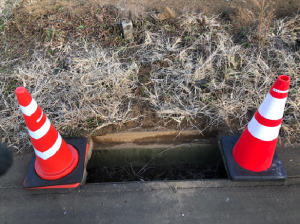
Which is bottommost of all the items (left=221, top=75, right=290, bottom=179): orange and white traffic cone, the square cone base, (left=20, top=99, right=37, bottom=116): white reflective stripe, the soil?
the soil

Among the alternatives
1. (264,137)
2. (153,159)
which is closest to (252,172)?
(264,137)

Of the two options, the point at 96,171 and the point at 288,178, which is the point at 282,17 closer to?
the point at 288,178

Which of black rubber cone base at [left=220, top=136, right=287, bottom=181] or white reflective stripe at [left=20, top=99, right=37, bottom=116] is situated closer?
white reflective stripe at [left=20, top=99, right=37, bottom=116]

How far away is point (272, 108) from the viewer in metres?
1.73

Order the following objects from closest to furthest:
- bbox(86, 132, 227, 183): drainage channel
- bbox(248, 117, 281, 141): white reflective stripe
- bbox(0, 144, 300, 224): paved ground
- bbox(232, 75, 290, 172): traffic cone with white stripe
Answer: bbox(232, 75, 290, 172): traffic cone with white stripe, bbox(248, 117, 281, 141): white reflective stripe, bbox(0, 144, 300, 224): paved ground, bbox(86, 132, 227, 183): drainage channel

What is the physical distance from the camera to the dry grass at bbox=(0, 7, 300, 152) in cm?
254

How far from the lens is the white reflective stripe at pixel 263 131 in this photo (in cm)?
184

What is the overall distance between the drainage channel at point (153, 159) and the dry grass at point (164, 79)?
7.0 inches

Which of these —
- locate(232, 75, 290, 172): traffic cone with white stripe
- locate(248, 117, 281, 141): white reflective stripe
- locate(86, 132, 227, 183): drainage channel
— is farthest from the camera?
locate(86, 132, 227, 183): drainage channel

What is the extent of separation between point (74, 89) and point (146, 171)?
1.23 meters

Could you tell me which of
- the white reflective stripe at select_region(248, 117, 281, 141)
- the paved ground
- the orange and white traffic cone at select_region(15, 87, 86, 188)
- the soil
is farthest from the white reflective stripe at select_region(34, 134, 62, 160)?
the white reflective stripe at select_region(248, 117, 281, 141)

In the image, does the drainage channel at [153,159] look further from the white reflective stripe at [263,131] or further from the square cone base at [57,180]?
the white reflective stripe at [263,131]

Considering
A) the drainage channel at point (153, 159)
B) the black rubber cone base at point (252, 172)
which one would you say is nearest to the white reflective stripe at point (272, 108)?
the black rubber cone base at point (252, 172)

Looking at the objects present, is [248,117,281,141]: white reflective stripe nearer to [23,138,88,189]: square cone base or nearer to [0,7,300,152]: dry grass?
[0,7,300,152]: dry grass
